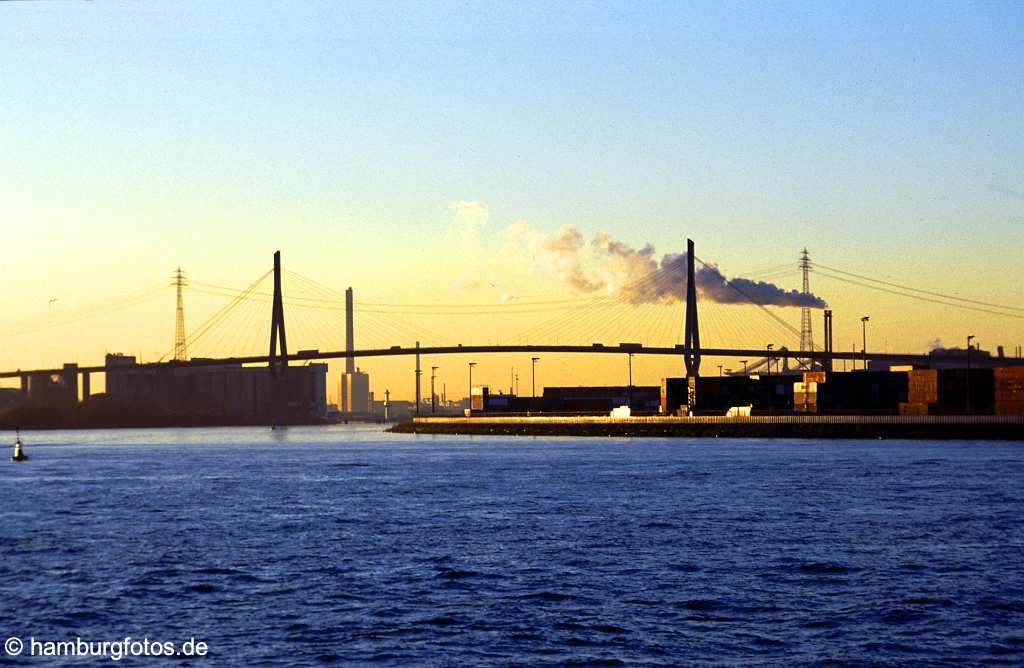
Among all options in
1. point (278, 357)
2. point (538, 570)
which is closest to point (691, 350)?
point (278, 357)

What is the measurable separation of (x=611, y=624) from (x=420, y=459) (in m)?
69.9

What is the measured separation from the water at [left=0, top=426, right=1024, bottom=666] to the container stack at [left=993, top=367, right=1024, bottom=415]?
192 ft

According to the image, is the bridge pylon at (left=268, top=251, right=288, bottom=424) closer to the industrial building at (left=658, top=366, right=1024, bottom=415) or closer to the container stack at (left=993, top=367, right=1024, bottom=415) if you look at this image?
the industrial building at (left=658, top=366, right=1024, bottom=415)

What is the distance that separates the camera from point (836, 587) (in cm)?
2919

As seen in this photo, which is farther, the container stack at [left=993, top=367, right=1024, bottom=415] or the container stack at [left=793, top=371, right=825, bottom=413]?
the container stack at [left=793, top=371, right=825, bottom=413]

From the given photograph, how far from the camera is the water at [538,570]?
78.0 ft

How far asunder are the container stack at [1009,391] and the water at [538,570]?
5854cm

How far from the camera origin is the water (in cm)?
2378

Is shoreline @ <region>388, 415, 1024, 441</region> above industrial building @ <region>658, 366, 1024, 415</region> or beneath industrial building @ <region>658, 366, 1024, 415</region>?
beneath

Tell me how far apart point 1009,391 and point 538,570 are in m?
95.9

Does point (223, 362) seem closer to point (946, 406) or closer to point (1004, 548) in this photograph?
point (946, 406)

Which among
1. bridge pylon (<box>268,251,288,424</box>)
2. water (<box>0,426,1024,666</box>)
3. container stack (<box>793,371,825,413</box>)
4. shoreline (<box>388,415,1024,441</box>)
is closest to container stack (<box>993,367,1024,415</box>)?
shoreline (<box>388,415,1024,441</box>)

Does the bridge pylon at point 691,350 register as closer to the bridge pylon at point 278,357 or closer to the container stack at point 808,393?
the container stack at point 808,393

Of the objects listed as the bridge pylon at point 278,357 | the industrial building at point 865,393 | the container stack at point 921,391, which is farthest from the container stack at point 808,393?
Result: the bridge pylon at point 278,357
